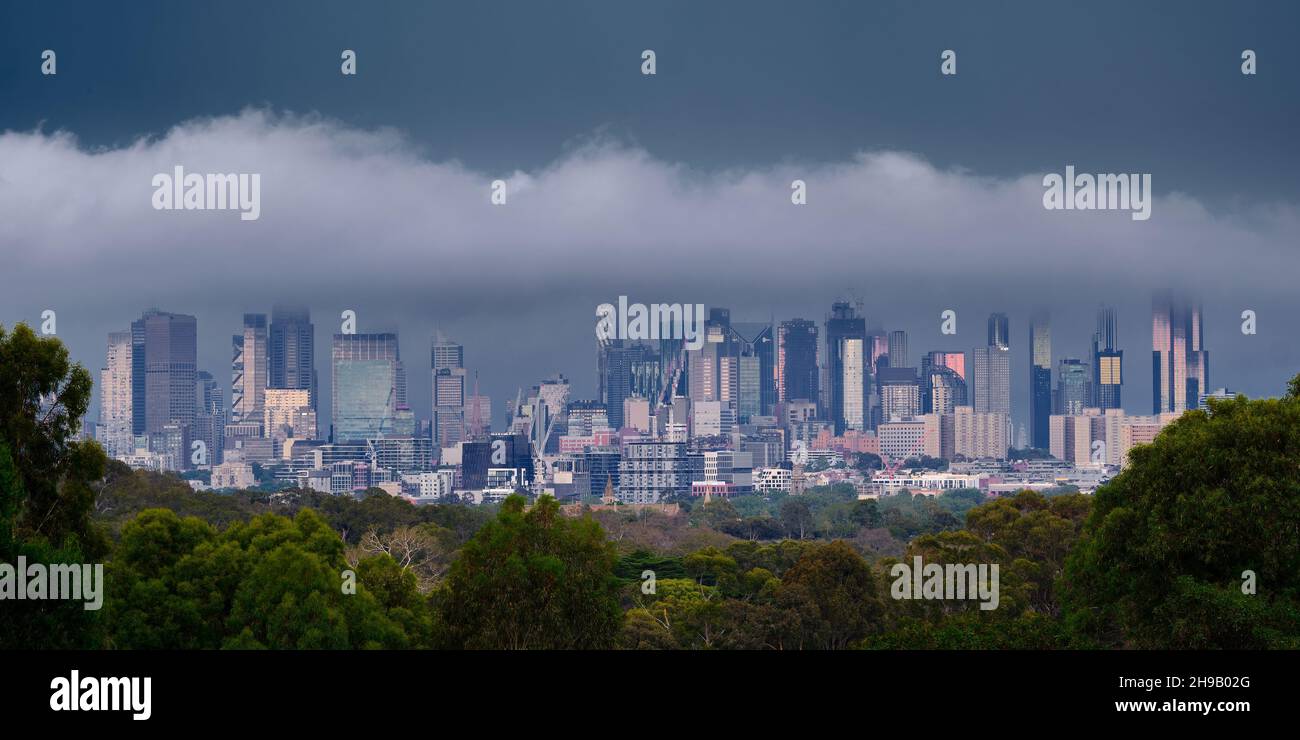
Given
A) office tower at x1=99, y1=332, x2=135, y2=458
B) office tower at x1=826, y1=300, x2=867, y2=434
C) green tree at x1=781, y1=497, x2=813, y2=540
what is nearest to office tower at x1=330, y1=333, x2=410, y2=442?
office tower at x1=99, y1=332, x2=135, y2=458

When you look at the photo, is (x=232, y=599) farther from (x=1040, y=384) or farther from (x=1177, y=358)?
(x=1040, y=384)

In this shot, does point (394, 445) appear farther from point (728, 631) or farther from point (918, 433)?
point (728, 631)

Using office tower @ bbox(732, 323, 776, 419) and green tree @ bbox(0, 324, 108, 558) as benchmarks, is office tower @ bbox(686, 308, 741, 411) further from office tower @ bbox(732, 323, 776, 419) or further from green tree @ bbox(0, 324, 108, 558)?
green tree @ bbox(0, 324, 108, 558)

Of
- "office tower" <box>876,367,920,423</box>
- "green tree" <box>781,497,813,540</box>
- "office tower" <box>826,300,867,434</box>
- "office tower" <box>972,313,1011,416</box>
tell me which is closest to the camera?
"green tree" <box>781,497,813,540</box>

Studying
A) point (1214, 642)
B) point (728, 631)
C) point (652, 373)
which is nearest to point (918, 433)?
point (652, 373)
